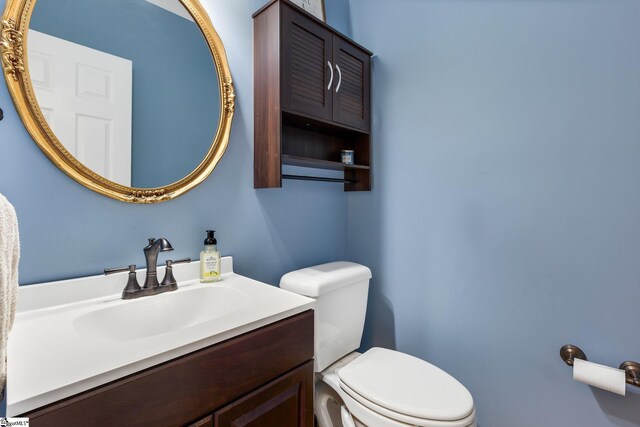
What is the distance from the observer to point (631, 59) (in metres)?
0.94

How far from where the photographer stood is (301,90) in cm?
123

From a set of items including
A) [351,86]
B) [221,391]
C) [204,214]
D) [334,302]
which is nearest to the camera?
[221,391]

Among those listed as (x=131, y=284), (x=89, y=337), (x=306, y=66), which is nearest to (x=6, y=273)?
(x=89, y=337)

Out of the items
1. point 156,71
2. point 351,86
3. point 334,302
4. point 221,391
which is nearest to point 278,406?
point 221,391

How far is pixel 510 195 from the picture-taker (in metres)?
1.18

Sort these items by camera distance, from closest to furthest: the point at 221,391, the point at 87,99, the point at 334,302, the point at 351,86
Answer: the point at 221,391 < the point at 87,99 < the point at 334,302 < the point at 351,86

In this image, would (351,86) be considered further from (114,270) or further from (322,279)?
(114,270)

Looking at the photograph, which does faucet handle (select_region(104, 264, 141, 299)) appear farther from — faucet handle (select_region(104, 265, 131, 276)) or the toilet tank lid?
the toilet tank lid

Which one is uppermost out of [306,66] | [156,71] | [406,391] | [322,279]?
[306,66]

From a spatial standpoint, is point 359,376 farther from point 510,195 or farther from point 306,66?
point 306,66

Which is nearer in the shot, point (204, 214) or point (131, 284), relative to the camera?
point (131, 284)

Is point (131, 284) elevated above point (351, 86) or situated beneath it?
situated beneath

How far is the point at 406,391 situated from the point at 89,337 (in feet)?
3.15

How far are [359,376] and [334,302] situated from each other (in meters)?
0.29
